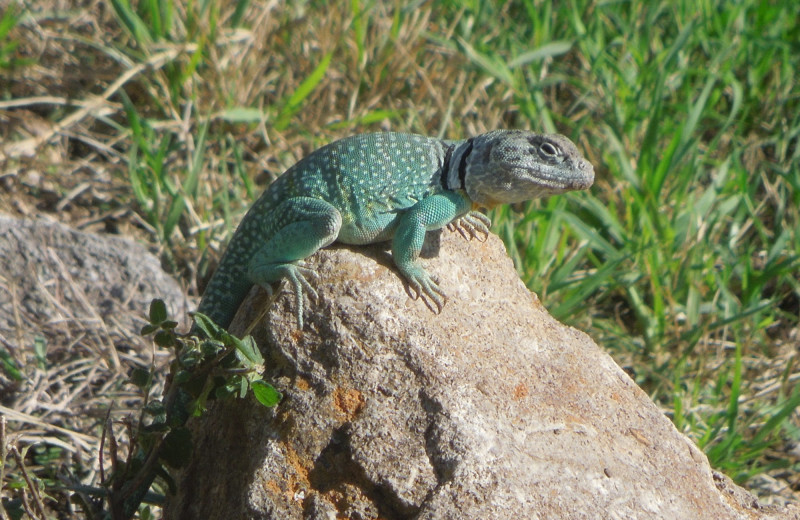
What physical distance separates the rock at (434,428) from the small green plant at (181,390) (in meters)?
0.12

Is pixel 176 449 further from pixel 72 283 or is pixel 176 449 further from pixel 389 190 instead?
pixel 72 283

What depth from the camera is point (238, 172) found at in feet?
19.1

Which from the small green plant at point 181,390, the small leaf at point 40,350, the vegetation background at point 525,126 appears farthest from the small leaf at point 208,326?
the small leaf at point 40,350

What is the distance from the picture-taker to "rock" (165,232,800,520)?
295 centimetres

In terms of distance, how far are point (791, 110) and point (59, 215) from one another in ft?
15.6

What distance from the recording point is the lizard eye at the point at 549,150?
377 cm

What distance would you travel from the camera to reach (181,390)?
11.6 ft

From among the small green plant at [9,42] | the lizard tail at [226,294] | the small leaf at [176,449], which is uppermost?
the small green plant at [9,42]

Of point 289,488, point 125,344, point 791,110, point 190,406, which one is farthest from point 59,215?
point 791,110

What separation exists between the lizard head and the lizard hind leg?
0.59 metres

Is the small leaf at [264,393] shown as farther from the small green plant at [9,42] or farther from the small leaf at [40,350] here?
the small green plant at [9,42]

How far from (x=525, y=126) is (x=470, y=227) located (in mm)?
2496

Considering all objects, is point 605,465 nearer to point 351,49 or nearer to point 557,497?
point 557,497

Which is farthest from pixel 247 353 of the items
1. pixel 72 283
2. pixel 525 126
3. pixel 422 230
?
pixel 525 126
